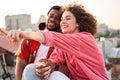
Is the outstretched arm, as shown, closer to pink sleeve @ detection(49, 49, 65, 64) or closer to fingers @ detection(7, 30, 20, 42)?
fingers @ detection(7, 30, 20, 42)

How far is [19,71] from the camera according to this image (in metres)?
2.57

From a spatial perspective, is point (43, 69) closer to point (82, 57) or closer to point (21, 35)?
point (82, 57)

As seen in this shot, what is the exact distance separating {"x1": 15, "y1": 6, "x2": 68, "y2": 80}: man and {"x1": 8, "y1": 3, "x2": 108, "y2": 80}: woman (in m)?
0.26

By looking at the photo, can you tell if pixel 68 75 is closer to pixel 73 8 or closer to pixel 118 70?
pixel 73 8

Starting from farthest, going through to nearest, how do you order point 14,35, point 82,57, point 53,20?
point 53,20 < point 82,57 < point 14,35

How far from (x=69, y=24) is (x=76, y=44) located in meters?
0.22

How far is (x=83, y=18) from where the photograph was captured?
218 cm

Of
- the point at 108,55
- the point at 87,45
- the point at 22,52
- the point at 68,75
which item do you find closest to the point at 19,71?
the point at 22,52

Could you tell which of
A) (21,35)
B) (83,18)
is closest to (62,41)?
(21,35)

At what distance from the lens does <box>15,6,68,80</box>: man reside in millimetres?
2467

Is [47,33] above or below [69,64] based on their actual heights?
above

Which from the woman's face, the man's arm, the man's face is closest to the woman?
the woman's face

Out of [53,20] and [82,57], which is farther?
[53,20]

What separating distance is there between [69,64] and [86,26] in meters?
0.24
